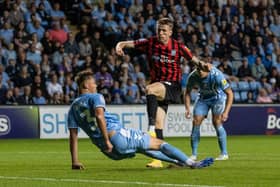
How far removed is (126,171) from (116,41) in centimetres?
1705

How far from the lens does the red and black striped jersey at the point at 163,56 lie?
14406 millimetres

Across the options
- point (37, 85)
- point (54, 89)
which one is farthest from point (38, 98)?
point (54, 89)

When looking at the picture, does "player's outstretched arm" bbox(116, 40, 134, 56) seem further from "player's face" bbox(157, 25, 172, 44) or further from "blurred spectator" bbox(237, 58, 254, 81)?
"blurred spectator" bbox(237, 58, 254, 81)

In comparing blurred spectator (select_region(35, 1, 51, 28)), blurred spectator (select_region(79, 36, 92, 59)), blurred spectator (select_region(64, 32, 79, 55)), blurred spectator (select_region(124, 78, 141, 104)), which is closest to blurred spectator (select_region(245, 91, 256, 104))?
blurred spectator (select_region(124, 78, 141, 104))

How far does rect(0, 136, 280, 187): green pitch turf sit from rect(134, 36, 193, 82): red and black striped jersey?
1467mm

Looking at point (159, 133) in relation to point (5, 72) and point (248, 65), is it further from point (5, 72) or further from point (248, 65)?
point (248, 65)

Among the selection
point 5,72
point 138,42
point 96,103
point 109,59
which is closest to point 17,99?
point 5,72

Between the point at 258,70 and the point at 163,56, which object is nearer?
the point at 163,56

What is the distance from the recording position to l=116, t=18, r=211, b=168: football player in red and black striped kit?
14.2 metres

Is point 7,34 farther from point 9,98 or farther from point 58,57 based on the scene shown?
point 9,98

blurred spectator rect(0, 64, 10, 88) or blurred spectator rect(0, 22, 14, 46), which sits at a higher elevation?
blurred spectator rect(0, 22, 14, 46)

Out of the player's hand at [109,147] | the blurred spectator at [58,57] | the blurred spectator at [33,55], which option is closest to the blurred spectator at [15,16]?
the blurred spectator at [33,55]

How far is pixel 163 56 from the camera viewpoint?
14.4 metres

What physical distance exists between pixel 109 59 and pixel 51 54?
1.78 metres
